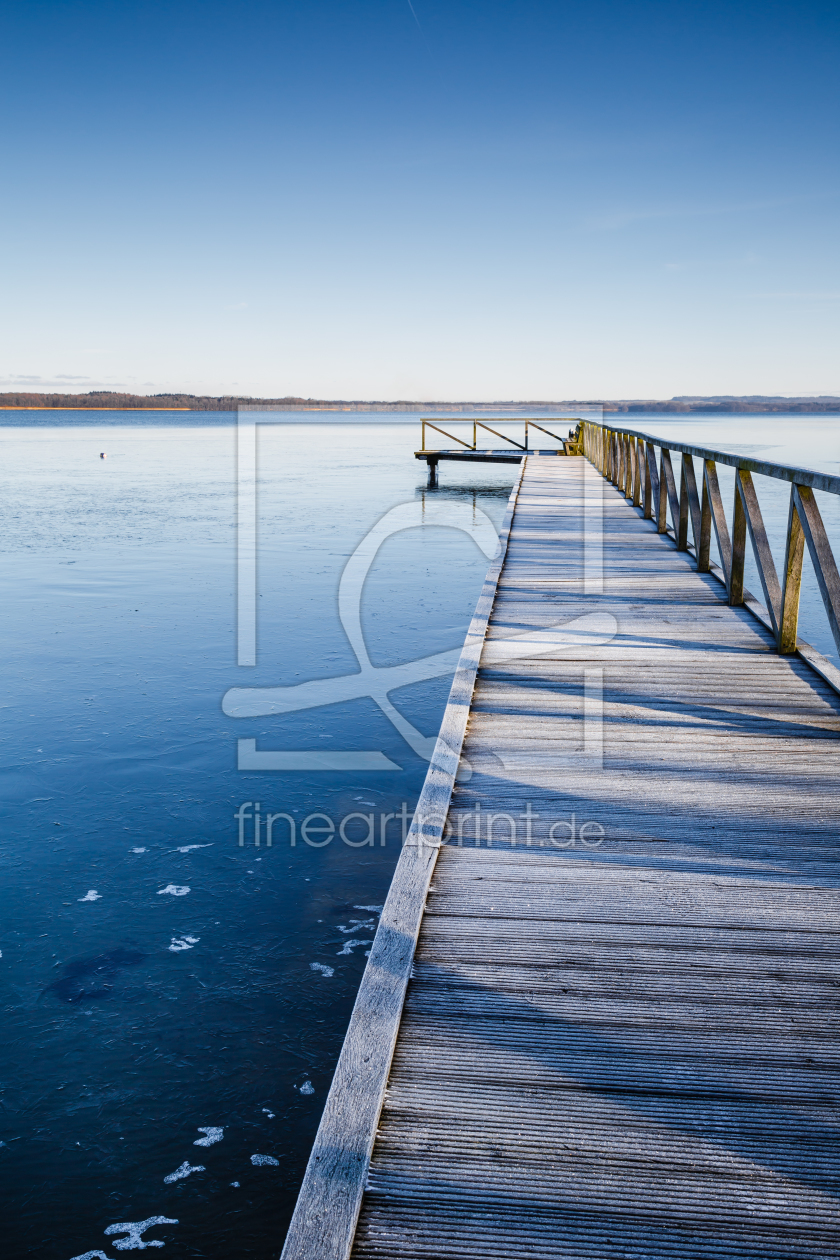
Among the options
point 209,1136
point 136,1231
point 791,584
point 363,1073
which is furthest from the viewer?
Result: point 791,584

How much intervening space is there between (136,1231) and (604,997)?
1.58 meters

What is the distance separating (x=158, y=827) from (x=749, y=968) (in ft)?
12.0

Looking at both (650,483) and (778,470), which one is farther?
(650,483)

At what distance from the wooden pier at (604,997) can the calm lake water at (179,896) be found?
109 centimetres

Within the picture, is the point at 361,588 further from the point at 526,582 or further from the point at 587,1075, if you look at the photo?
the point at 587,1075

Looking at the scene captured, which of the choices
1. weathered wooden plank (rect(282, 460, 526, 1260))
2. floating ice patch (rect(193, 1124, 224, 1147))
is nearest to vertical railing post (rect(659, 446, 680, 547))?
weathered wooden plank (rect(282, 460, 526, 1260))

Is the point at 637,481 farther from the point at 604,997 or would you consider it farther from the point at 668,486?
the point at 604,997

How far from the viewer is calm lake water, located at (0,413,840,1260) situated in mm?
2717

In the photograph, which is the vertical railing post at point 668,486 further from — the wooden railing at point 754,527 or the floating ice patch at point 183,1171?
the floating ice patch at point 183,1171

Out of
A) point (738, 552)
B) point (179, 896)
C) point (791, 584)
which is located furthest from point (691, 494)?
point (179, 896)

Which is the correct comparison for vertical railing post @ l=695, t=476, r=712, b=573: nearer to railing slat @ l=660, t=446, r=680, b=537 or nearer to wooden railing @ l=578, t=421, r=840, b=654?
wooden railing @ l=578, t=421, r=840, b=654

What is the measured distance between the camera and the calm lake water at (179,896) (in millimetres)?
2717

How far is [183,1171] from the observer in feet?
8.87

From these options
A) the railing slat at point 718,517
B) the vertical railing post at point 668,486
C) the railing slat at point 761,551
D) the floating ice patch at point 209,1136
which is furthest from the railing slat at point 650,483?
the floating ice patch at point 209,1136
